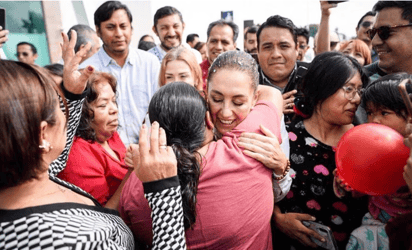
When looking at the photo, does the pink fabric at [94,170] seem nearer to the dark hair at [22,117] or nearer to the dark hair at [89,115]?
the dark hair at [89,115]

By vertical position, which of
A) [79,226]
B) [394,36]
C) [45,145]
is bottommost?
[79,226]

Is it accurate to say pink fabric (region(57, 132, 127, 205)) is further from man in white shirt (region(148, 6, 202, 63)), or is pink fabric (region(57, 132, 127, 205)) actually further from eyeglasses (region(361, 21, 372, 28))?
eyeglasses (region(361, 21, 372, 28))

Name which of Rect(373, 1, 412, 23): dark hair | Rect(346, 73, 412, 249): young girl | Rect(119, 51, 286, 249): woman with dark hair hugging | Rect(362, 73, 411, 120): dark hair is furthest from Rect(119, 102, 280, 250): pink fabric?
Rect(373, 1, 412, 23): dark hair

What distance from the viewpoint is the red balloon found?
1.16 metres

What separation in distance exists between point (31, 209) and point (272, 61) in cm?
208

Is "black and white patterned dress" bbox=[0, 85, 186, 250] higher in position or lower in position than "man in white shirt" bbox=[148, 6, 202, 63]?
lower

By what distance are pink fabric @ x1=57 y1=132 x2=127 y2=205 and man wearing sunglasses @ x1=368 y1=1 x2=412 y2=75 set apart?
6.06ft

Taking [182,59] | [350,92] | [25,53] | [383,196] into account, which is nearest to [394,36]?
[350,92]

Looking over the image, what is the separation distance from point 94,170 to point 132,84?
5.38ft

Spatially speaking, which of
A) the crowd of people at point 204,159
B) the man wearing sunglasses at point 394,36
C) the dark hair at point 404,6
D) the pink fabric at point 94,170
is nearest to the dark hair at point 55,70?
the crowd of people at point 204,159

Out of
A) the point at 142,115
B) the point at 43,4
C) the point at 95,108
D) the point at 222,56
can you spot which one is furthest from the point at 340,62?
the point at 43,4

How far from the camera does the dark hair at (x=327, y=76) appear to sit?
5.31ft

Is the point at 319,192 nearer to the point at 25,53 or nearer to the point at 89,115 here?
the point at 89,115

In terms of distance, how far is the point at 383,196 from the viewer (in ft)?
4.66
